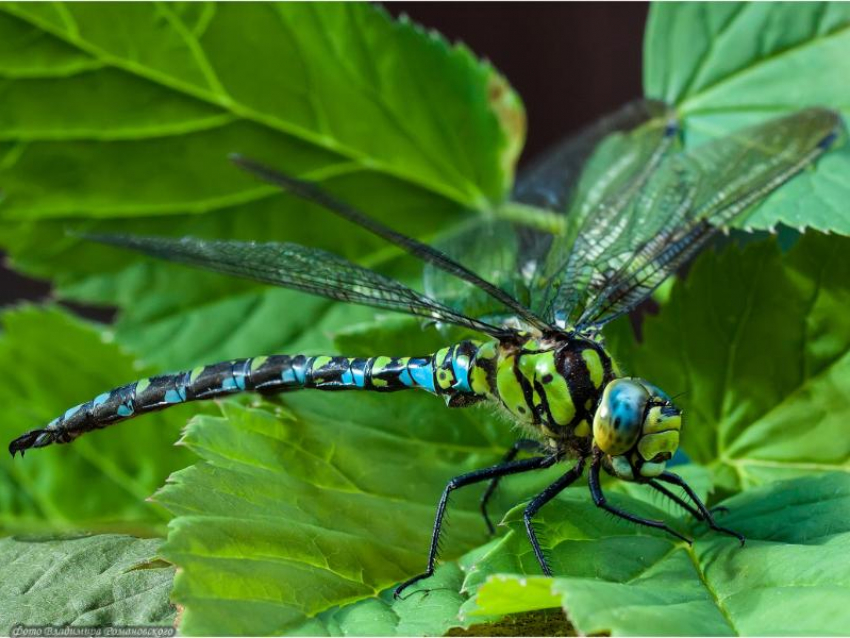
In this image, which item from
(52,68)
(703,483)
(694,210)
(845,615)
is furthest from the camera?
(52,68)

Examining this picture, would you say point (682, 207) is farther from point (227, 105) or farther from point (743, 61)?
point (227, 105)

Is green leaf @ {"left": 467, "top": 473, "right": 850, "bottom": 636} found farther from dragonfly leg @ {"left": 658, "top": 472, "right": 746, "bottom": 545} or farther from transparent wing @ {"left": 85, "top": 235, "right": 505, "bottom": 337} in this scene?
transparent wing @ {"left": 85, "top": 235, "right": 505, "bottom": 337}

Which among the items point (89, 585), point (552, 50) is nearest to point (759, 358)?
point (89, 585)

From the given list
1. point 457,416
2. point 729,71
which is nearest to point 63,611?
point 457,416

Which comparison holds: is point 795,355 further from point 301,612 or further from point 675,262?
point 301,612

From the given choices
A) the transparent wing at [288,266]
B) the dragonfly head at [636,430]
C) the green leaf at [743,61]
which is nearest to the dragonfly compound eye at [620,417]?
the dragonfly head at [636,430]

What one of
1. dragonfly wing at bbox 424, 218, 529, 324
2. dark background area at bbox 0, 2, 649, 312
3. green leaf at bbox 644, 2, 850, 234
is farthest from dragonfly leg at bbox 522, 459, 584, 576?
dark background area at bbox 0, 2, 649, 312
